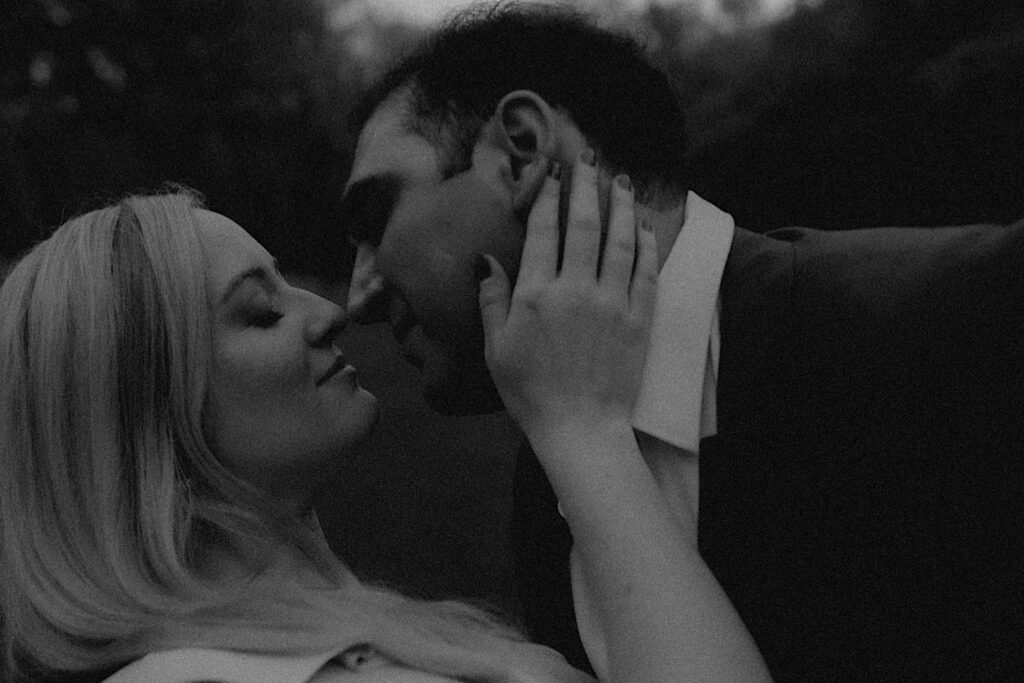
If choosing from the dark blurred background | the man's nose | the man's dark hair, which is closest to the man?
the man's dark hair

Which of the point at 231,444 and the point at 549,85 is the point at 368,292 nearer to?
the point at 231,444

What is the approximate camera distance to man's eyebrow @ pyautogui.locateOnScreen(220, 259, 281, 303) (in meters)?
1.86

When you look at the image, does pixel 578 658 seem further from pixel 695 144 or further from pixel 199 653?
pixel 695 144

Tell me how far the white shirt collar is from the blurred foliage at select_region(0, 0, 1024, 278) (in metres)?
2.34

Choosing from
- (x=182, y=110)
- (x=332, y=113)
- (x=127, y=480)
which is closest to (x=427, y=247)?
(x=127, y=480)

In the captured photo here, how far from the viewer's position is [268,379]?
183 cm

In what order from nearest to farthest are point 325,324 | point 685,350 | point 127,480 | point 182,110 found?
point 685,350
point 127,480
point 325,324
point 182,110

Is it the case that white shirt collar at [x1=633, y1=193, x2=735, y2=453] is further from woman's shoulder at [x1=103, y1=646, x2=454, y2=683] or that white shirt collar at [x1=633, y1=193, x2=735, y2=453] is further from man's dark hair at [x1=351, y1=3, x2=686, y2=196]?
woman's shoulder at [x1=103, y1=646, x2=454, y2=683]

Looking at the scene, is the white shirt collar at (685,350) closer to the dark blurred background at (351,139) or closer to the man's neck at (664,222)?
the man's neck at (664,222)

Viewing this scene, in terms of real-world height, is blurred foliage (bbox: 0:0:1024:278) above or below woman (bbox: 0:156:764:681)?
above

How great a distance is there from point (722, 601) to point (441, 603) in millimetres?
747

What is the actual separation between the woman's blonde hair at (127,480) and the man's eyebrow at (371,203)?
30cm

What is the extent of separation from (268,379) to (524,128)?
62cm

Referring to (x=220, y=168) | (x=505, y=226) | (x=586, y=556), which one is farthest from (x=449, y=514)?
(x=220, y=168)
